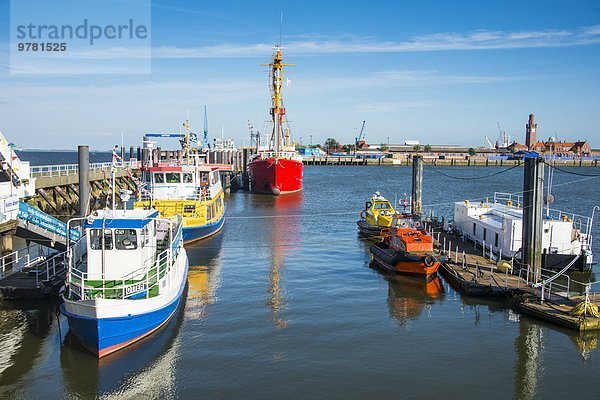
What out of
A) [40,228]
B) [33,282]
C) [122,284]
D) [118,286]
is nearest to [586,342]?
[122,284]

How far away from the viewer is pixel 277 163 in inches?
2938

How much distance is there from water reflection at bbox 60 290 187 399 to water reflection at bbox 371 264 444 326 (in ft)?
30.8

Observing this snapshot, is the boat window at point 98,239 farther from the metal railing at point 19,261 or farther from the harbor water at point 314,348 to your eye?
the metal railing at point 19,261

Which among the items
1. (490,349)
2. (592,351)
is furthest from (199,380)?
(592,351)

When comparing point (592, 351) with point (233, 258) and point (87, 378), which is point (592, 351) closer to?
point (87, 378)

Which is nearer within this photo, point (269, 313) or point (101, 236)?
point (101, 236)

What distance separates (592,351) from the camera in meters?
19.1

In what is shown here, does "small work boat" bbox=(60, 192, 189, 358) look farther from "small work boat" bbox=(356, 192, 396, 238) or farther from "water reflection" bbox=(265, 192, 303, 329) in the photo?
"small work boat" bbox=(356, 192, 396, 238)

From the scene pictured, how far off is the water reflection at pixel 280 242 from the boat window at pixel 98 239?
7.00 metres

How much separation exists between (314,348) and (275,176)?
183 ft

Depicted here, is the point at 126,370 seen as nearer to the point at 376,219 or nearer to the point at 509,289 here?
the point at 509,289

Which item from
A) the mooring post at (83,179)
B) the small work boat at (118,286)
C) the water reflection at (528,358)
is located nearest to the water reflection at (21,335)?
the small work boat at (118,286)

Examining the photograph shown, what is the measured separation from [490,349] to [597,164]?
187 m

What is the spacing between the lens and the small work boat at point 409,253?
91.5 ft
